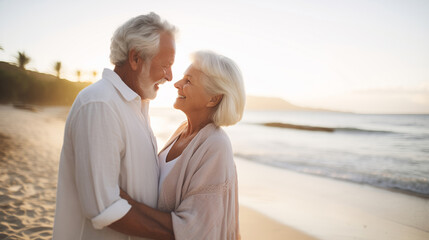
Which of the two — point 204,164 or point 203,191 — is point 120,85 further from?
point 203,191

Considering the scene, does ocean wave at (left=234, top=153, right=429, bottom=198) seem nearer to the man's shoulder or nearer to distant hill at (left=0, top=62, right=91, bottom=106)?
the man's shoulder

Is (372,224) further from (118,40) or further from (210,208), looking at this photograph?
(118,40)

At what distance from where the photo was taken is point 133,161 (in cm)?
175

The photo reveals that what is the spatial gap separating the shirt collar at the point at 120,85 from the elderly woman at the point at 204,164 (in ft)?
1.95

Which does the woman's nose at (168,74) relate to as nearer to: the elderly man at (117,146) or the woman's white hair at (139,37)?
the elderly man at (117,146)

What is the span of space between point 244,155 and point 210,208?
12.0m

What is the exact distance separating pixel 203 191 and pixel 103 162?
71 cm

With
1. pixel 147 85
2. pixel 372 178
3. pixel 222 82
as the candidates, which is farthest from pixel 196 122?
pixel 372 178

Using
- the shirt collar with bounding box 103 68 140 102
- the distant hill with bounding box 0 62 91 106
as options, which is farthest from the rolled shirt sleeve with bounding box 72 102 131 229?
the distant hill with bounding box 0 62 91 106

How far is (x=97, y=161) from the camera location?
4.79ft

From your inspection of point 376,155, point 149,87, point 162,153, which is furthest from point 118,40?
point 376,155

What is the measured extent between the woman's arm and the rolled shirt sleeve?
0.54 feet

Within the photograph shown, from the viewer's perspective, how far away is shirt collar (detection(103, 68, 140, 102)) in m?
1.76

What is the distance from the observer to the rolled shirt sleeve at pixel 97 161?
1.46 m
